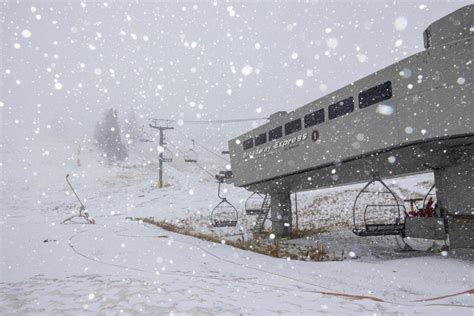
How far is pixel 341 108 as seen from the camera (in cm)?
1323

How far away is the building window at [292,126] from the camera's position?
15820 mm

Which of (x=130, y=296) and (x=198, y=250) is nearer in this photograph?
(x=130, y=296)

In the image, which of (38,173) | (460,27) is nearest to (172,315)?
(460,27)

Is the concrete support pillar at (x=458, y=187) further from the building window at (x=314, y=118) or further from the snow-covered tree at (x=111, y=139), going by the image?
the snow-covered tree at (x=111, y=139)

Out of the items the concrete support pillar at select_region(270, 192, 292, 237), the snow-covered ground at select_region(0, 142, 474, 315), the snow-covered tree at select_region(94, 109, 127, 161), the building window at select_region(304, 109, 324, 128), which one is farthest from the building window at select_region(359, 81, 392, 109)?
the snow-covered tree at select_region(94, 109, 127, 161)

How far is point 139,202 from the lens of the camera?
142 feet

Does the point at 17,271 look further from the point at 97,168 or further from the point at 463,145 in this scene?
the point at 97,168

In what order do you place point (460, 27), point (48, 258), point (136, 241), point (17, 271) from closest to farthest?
point (17, 271) < point (48, 258) < point (460, 27) < point (136, 241)

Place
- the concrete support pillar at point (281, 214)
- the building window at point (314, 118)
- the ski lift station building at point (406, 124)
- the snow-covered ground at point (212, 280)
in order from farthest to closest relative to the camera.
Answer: the concrete support pillar at point (281, 214) → the building window at point (314, 118) → the ski lift station building at point (406, 124) → the snow-covered ground at point (212, 280)

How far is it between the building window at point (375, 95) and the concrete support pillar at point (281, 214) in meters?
11.3

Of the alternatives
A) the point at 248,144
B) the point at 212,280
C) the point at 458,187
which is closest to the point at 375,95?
the point at 458,187

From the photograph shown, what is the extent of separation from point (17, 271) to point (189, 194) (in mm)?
36766

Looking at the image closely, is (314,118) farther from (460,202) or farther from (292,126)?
(460,202)

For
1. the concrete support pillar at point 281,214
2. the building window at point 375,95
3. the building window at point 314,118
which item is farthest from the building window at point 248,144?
the building window at point 375,95
